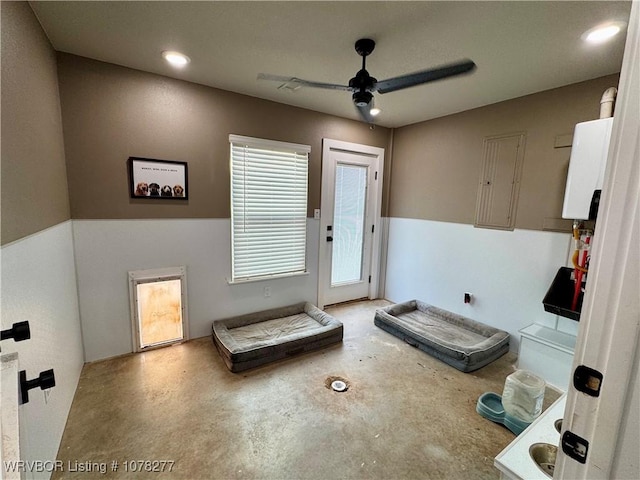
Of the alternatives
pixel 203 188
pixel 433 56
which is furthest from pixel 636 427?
pixel 203 188

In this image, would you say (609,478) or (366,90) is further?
(366,90)

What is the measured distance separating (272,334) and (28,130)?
236 centimetres

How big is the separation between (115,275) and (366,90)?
2.55 metres

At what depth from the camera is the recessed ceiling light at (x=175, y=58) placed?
212 cm

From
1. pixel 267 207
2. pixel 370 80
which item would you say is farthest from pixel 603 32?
pixel 267 207

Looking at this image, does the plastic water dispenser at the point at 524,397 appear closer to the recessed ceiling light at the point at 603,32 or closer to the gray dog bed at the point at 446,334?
the gray dog bed at the point at 446,334

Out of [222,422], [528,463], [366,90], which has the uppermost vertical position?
[366,90]

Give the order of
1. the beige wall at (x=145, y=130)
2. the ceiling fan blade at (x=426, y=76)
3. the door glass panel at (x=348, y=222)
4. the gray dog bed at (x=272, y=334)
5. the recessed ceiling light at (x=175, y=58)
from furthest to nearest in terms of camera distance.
→ 1. the door glass panel at (x=348, y=222)
2. the gray dog bed at (x=272, y=334)
3. the beige wall at (x=145, y=130)
4. the recessed ceiling light at (x=175, y=58)
5. the ceiling fan blade at (x=426, y=76)

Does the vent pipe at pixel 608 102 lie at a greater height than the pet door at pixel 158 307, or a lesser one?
greater

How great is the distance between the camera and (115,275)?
2480 mm

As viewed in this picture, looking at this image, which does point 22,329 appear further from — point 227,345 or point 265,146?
point 265,146

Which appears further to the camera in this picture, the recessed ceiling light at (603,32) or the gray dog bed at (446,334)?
the gray dog bed at (446,334)

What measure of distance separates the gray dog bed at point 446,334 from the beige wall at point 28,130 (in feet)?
9.79

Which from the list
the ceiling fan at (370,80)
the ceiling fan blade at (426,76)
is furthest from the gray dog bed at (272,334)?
the ceiling fan blade at (426,76)
